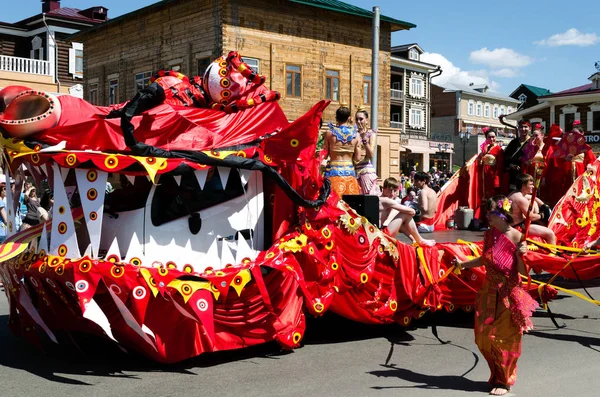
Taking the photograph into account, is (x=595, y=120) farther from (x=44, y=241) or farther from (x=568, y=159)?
(x=44, y=241)

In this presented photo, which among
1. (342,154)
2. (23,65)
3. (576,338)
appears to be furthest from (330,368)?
(23,65)

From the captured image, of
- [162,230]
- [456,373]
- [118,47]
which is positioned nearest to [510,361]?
[456,373]

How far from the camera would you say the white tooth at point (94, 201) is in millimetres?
5750

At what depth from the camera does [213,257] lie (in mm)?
6152

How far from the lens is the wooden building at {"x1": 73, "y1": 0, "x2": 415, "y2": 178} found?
28719 mm

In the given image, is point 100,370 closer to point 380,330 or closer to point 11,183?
point 11,183

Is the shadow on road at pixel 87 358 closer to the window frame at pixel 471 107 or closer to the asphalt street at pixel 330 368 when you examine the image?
the asphalt street at pixel 330 368

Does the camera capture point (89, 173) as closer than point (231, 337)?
Yes

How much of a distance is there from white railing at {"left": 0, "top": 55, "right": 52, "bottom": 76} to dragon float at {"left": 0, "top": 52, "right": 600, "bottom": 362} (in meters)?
25.1

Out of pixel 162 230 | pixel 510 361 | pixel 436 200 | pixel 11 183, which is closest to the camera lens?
pixel 510 361

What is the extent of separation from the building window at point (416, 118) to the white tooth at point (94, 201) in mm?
54071

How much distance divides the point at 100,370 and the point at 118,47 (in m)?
29.8

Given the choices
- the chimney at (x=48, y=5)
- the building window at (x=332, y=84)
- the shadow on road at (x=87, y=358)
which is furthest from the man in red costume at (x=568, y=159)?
the chimney at (x=48, y=5)

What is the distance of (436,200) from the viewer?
34.6ft
